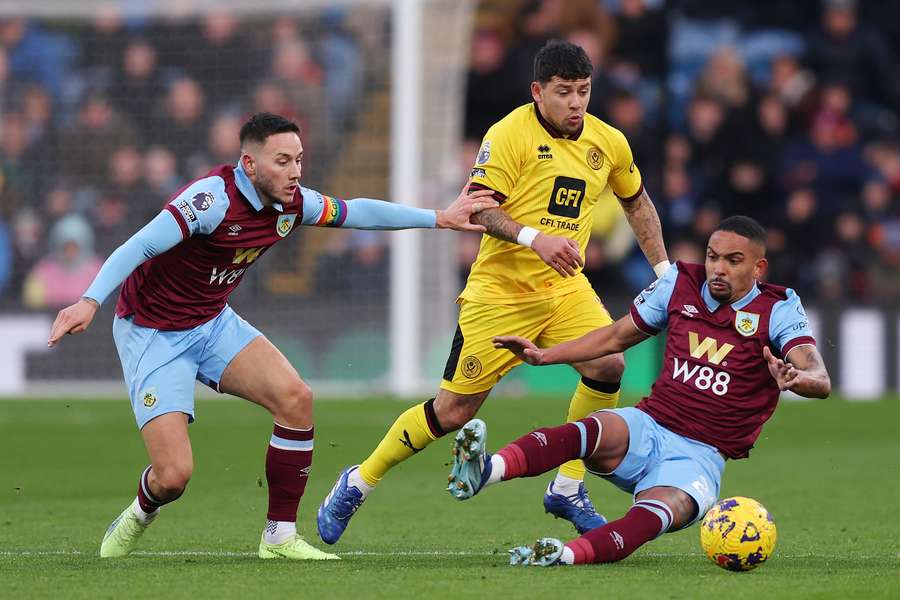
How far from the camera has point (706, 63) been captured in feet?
63.3

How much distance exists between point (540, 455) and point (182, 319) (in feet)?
6.44

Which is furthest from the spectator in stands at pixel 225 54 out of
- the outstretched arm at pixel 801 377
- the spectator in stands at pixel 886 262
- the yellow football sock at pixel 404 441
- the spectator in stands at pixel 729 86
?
the outstretched arm at pixel 801 377

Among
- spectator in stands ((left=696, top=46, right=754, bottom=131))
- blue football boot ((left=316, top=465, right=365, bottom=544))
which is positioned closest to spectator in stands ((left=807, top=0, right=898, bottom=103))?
spectator in stands ((left=696, top=46, right=754, bottom=131))

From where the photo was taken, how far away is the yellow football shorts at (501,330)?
26.3 ft

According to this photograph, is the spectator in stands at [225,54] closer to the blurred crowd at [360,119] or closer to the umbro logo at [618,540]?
the blurred crowd at [360,119]

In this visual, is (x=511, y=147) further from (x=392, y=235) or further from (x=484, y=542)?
(x=392, y=235)

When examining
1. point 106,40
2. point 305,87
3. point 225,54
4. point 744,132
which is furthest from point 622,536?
point 106,40

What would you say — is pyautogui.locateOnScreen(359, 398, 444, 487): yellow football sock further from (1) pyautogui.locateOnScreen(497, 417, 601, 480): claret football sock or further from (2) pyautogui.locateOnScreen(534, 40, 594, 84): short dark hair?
(2) pyautogui.locateOnScreen(534, 40, 594, 84): short dark hair

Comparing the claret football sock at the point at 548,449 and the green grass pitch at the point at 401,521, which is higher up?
the claret football sock at the point at 548,449

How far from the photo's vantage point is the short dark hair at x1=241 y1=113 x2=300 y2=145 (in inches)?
286

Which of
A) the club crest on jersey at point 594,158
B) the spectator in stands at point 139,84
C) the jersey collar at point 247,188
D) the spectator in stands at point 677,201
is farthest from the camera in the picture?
the spectator in stands at point 677,201

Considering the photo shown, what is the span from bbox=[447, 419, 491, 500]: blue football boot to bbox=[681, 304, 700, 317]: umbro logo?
1.28 meters

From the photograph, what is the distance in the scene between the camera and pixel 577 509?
801cm

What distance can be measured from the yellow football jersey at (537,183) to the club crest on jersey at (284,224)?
106 centimetres
